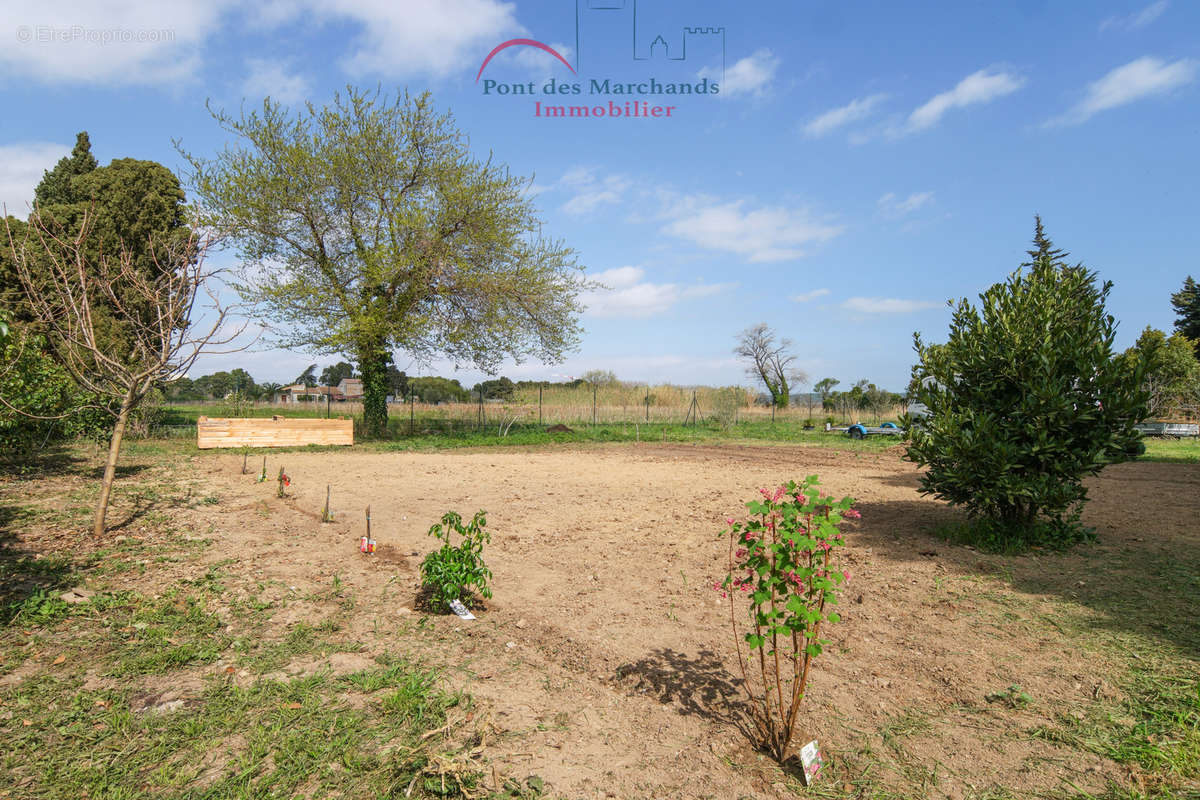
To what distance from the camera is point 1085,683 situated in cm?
313

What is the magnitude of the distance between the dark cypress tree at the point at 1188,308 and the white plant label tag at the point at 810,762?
45226 mm

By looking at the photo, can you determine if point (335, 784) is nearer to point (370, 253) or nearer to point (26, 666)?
point (26, 666)

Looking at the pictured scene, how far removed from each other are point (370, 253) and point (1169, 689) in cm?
1753

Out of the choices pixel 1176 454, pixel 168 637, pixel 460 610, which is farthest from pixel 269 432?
pixel 1176 454

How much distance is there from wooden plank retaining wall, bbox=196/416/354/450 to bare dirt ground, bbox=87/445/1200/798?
7.60 metres

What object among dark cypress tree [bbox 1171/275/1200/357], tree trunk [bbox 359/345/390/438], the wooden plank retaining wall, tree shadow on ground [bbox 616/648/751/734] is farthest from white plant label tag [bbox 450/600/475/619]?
dark cypress tree [bbox 1171/275/1200/357]

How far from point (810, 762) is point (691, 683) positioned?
879 mm

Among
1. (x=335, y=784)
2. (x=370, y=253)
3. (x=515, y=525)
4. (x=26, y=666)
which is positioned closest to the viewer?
(x=335, y=784)

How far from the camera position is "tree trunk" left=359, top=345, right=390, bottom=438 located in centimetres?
1812

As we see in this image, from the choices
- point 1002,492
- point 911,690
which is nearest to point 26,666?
point 911,690

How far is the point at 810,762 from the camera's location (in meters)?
2.38

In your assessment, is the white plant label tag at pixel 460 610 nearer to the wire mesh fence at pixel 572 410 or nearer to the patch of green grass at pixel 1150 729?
the patch of green grass at pixel 1150 729

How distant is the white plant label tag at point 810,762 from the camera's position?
2.37 m

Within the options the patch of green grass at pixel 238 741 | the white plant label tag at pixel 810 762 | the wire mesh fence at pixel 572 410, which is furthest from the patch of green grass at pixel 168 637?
the wire mesh fence at pixel 572 410
